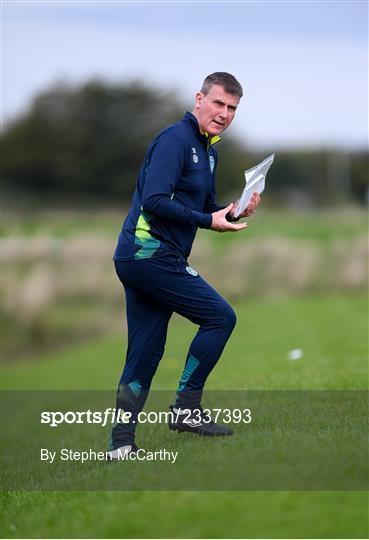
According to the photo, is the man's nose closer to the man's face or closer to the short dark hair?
the man's face

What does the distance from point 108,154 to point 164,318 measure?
52.5 metres

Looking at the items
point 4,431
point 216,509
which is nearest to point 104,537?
point 216,509

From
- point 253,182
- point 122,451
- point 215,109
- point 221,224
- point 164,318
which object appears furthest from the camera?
point 164,318

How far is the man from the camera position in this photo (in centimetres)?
699

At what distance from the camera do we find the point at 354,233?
96.9ft

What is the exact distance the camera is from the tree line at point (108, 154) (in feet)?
192

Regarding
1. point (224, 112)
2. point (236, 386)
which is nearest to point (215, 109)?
point (224, 112)

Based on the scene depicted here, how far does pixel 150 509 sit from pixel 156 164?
250 centimetres

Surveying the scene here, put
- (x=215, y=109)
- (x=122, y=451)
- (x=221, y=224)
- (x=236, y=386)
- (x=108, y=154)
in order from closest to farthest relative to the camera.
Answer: (x=221, y=224) < (x=215, y=109) < (x=122, y=451) < (x=236, y=386) < (x=108, y=154)

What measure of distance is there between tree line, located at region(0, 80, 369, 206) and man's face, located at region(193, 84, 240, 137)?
4841cm

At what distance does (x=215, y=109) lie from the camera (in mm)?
7195

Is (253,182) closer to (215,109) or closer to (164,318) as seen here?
(215,109)

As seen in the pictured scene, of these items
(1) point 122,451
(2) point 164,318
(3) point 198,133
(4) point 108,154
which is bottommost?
(4) point 108,154

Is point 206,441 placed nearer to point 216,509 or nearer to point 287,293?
point 216,509
